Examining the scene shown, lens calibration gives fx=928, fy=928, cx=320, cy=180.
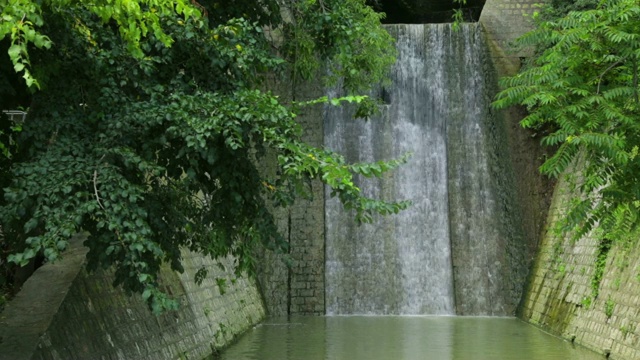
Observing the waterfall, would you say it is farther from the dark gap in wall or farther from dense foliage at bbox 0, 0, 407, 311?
dense foliage at bbox 0, 0, 407, 311

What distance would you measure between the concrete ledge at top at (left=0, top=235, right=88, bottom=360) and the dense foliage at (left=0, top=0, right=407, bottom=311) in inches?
23.3

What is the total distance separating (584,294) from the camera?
14555 millimetres

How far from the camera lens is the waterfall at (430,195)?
1922 centimetres

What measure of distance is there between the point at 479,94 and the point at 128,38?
14628mm

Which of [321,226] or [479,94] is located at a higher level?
[479,94]

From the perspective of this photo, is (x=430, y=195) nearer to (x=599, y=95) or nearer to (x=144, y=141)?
(x=599, y=95)

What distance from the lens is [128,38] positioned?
23.0 feet

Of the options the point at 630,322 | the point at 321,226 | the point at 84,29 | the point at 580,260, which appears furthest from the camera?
the point at 321,226

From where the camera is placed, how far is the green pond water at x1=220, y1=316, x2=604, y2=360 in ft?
43.1

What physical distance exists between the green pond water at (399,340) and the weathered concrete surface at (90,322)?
122 centimetres

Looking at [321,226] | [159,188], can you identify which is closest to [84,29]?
[159,188]

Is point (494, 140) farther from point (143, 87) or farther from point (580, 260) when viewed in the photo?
point (143, 87)

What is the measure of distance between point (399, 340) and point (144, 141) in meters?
8.16

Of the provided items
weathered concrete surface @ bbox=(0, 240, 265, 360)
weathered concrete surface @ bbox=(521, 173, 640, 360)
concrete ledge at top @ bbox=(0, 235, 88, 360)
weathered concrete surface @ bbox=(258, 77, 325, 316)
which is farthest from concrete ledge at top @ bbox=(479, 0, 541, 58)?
concrete ledge at top @ bbox=(0, 235, 88, 360)
